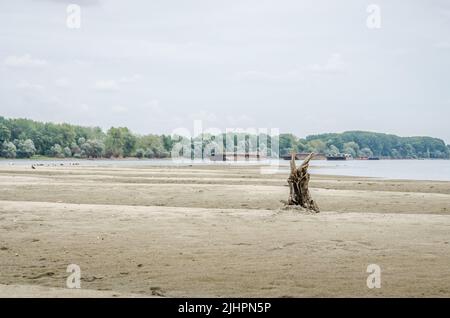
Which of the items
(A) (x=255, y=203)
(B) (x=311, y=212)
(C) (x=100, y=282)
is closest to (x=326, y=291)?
(C) (x=100, y=282)

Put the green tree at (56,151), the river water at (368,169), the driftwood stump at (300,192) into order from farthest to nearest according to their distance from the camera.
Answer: the green tree at (56,151) < the river water at (368,169) < the driftwood stump at (300,192)

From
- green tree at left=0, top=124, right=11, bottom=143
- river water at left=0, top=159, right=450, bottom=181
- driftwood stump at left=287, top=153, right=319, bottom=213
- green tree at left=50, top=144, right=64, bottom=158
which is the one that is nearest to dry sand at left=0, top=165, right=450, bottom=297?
driftwood stump at left=287, top=153, right=319, bottom=213

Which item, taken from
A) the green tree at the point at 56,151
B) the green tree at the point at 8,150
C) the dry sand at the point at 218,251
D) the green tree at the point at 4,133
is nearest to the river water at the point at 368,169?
the dry sand at the point at 218,251

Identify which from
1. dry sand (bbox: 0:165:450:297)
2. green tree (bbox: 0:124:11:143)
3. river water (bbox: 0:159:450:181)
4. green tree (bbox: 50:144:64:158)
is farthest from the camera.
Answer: green tree (bbox: 50:144:64:158)

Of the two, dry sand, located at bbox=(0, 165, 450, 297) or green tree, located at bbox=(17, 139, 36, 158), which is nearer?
dry sand, located at bbox=(0, 165, 450, 297)

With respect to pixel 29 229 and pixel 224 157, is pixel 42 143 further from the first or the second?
pixel 29 229

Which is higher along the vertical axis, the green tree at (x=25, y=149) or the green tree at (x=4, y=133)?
the green tree at (x=4, y=133)

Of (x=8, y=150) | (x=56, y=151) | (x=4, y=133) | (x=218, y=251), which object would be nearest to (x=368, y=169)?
(x=218, y=251)

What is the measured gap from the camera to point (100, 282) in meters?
10.9

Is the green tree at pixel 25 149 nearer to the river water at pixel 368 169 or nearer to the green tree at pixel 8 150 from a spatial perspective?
the green tree at pixel 8 150

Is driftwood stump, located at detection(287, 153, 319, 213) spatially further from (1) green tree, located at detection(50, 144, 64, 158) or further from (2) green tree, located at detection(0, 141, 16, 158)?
(1) green tree, located at detection(50, 144, 64, 158)

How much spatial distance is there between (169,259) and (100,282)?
2463 mm

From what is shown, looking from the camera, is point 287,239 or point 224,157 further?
point 224,157

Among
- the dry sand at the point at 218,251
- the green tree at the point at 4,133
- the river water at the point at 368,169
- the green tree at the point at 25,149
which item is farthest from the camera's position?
the green tree at the point at 4,133
